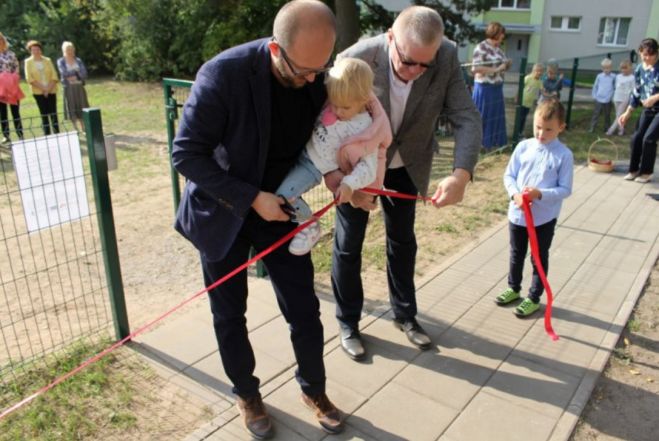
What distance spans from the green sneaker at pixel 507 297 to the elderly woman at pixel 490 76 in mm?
5328

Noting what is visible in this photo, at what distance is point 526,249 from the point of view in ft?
12.6

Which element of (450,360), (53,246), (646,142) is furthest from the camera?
(646,142)

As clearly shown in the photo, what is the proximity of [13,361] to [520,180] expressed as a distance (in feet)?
10.9

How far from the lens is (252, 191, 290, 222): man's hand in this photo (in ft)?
7.29

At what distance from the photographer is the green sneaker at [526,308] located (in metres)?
3.82

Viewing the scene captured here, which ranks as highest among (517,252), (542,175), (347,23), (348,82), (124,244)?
(347,23)

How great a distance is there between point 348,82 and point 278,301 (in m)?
1.02

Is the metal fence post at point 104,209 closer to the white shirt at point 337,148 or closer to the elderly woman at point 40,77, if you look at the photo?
the white shirt at point 337,148

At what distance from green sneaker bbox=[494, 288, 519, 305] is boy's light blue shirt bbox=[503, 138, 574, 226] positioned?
0.58 m

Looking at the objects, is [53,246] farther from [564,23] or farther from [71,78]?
[564,23]

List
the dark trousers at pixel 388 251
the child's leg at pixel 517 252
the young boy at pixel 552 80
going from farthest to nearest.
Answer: the young boy at pixel 552 80 < the child's leg at pixel 517 252 < the dark trousers at pixel 388 251

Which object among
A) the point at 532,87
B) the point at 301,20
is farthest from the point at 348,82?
A: the point at 532,87

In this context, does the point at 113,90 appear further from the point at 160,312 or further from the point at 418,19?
the point at 418,19

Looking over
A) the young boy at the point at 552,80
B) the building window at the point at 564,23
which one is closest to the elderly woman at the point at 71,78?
the young boy at the point at 552,80
